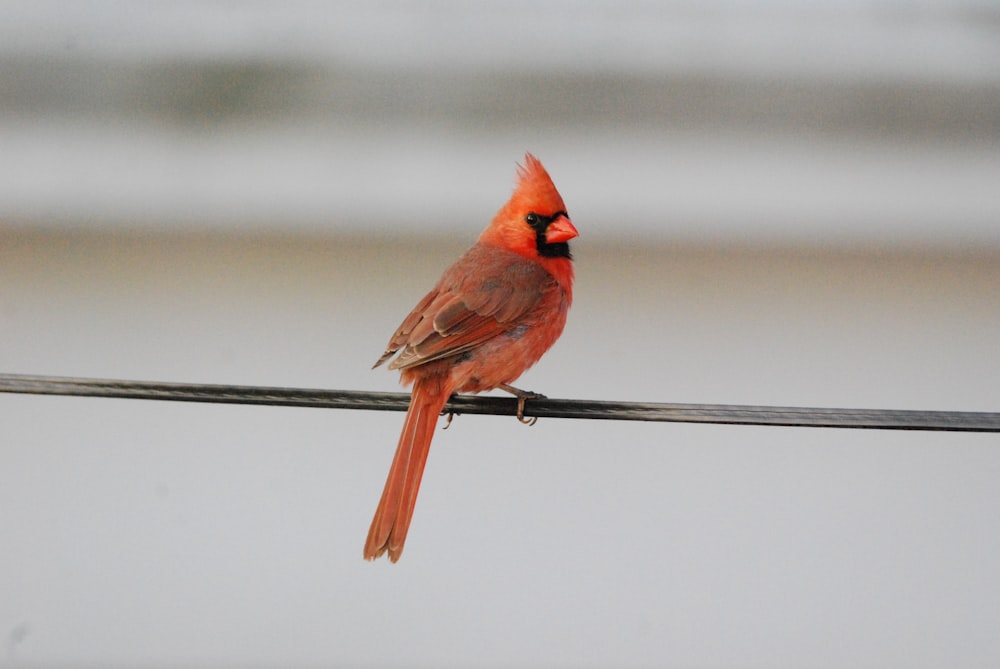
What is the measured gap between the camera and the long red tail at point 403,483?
204cm

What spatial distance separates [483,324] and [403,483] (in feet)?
1.41

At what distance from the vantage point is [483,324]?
2.30m

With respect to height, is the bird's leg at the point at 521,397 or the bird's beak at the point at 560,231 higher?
the bird's beak at the point at 560,231

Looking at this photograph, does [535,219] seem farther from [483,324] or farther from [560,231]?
[483,324]

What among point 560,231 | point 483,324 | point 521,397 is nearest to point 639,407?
point 521,397

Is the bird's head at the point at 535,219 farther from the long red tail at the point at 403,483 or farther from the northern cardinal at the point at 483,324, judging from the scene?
the long red tail at the point at 403,483

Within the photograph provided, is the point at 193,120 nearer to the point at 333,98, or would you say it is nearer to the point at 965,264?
the point at 333,98

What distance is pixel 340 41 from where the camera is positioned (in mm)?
3285

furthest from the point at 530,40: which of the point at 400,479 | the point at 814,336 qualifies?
the point at 400,479

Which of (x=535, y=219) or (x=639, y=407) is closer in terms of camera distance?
(x=639, y=407)

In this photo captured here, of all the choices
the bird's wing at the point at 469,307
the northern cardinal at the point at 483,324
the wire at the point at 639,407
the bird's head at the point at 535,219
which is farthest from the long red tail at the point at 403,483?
the bird's head at the point at 535,219

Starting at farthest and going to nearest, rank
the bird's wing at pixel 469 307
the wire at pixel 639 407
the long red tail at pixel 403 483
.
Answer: the bird's wing at pixel 469 307 < the long red tail at pixel 403 483 < the wire at pixel 639 407

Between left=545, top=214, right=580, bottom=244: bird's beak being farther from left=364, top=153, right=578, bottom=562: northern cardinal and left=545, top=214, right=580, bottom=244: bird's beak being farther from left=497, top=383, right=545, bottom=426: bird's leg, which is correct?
left=497, top=383, right=545, bottom=426: bird's leg

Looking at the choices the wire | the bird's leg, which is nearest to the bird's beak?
the bird's leg
